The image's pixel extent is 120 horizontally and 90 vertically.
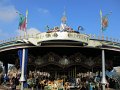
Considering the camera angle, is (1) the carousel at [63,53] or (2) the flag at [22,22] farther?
(2) the flag at [22,22]

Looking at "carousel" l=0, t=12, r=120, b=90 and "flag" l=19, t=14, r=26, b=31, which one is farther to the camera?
"flag" l=19, t=14, r=26, b=31

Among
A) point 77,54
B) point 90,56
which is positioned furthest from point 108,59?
point 77,54

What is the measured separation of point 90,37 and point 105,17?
14.2 ft

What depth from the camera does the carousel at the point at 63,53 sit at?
31.9 m

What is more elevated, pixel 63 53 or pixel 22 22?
pixel 22 22

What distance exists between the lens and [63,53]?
36.8 metres

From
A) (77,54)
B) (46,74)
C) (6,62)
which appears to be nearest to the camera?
(77,54)

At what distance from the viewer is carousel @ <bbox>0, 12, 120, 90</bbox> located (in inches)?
1256

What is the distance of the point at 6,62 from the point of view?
46.8 metres

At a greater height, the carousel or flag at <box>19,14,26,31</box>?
flag at <box>19,14,26,31</box>

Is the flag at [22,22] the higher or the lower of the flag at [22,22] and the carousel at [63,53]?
the higher

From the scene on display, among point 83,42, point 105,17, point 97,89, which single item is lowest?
point 97,89

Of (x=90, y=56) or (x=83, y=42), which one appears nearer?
(x=83, y=42)

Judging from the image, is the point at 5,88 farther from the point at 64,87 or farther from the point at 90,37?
the point at 90,37
